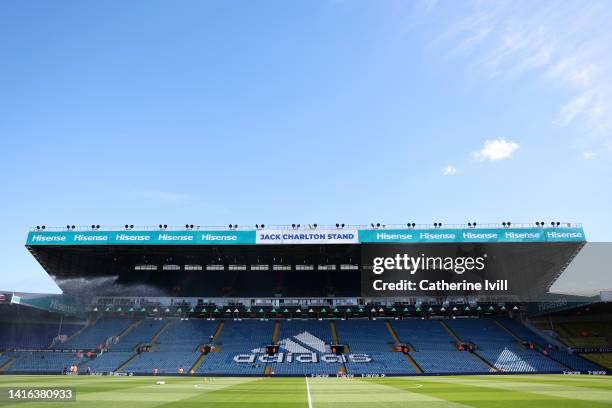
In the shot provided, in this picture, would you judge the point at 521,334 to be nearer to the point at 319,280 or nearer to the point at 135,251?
the point at 319,280

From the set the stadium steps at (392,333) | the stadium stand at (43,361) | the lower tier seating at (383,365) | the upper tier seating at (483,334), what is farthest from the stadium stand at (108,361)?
the upper tier seating at (483,334)

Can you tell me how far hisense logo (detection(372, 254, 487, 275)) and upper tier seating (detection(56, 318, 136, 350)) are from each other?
37.1 metres

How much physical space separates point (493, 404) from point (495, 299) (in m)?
47.0

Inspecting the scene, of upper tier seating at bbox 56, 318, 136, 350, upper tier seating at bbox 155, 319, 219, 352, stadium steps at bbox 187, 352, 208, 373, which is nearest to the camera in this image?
stadium steps at bbox 187, 352, 208, 373

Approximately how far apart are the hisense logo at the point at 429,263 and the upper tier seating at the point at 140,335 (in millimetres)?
32154

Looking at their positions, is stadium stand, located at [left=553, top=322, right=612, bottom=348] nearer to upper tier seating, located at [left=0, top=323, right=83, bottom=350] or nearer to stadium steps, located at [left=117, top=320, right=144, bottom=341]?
stadium steps, located at [left=117, top=320, right=144, bottom=341]

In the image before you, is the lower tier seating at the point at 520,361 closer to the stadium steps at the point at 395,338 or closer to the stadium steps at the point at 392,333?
the stadium steps at the point at 395,338

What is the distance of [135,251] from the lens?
185 feet

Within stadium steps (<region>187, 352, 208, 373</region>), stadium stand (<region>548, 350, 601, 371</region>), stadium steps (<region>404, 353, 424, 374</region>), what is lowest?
stadium steps (<region>187, 352, 208, 373</region>)

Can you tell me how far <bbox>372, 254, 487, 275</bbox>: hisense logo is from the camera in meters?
55.0

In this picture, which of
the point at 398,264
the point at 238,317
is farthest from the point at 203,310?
the point at 398,264

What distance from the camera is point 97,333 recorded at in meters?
57.9

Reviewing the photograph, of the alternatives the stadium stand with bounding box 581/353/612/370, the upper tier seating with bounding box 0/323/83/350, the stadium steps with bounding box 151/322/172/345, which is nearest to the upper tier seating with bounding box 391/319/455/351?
the stadium stand with bounding box 581/353/612/370

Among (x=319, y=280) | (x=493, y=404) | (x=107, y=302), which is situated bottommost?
(x=493, y=404)
